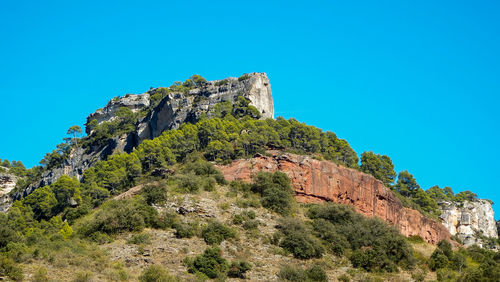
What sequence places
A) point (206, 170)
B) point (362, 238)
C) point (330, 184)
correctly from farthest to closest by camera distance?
1. point (330, 184)
2. point (206, 170)
3. point (362, 238)

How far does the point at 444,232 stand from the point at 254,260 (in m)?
40.0

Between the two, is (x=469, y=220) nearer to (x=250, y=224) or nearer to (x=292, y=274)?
(x=250, y=224)

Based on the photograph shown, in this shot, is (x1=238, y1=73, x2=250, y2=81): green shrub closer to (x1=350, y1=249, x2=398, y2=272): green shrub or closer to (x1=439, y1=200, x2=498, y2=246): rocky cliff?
(x1=439, y1=200, x2=498, y2=246): rocky cliff

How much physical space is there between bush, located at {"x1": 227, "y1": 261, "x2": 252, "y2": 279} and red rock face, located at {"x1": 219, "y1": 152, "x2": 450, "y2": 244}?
69.4 ft

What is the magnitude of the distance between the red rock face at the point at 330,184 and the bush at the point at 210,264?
66.0 feet

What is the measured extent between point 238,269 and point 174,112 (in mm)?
61402

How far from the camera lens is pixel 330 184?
70.1m

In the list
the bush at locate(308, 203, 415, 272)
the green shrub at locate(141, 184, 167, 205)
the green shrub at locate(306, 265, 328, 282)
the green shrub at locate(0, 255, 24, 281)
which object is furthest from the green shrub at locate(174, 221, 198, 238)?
the green shrub at locate(0, 255, 24, 281)

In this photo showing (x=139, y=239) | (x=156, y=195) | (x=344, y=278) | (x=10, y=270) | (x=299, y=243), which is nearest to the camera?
(x=10, y=270)

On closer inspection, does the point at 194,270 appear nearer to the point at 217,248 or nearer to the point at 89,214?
the point at 217,248

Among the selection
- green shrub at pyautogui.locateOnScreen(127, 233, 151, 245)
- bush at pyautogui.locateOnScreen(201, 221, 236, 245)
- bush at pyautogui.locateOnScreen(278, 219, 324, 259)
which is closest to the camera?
green shrub at pyautogui.locateOnScreen(127, 233, 151, 245)

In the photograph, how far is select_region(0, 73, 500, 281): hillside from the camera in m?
46.7

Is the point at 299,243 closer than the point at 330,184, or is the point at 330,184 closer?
the point at 299,243

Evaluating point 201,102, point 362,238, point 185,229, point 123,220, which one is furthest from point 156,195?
point 201,102
